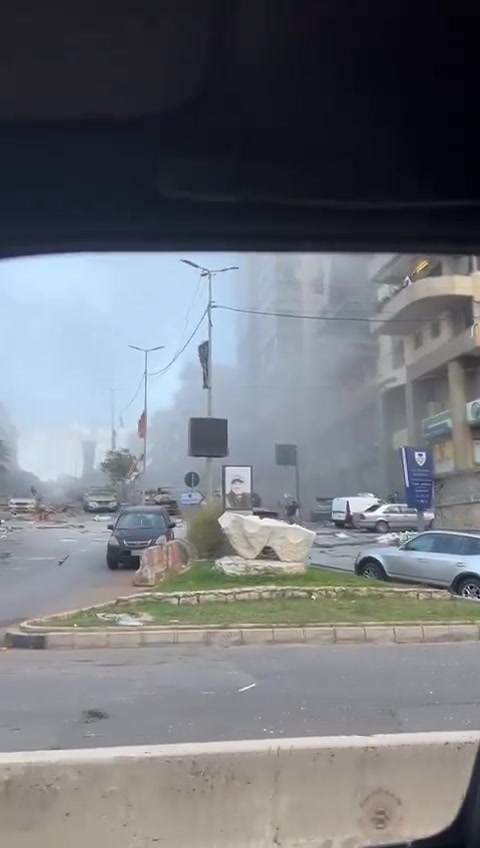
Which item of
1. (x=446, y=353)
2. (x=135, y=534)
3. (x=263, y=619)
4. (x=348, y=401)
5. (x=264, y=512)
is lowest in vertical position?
(x=263, y=619)

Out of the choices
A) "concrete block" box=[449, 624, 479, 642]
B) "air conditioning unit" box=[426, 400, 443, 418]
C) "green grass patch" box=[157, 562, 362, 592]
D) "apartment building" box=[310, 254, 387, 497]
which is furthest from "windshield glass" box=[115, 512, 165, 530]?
→ "concrete block" box=[449, 624, 479, 642]

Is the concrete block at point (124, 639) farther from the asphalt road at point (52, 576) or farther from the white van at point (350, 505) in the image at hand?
the white van at point (350, 505)

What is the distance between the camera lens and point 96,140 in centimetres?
317

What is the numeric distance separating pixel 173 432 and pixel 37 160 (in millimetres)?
16387

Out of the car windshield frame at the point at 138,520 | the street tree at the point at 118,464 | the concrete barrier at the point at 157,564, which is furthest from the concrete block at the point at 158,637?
the street tree at the point at 118,464

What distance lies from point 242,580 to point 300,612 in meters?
2.83

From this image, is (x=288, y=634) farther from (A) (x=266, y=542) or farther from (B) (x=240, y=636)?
(A) (x=266, y=542)

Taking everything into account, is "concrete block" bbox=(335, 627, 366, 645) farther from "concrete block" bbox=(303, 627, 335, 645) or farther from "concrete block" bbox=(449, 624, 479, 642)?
"concrete block" bbox=(449, 624, 479, 642)

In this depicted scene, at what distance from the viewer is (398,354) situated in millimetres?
17422

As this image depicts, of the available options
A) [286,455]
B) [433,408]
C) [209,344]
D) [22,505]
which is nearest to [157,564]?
[286,455]

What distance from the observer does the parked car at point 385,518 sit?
91.6 feet

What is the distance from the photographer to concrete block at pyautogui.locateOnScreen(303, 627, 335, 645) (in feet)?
35.4

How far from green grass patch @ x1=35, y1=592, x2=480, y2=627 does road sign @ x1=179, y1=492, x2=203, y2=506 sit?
6.93 metres

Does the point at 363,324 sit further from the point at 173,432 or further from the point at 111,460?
the point at 111,460
